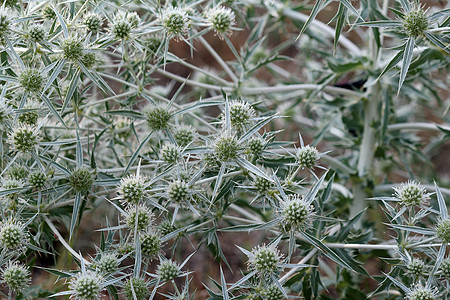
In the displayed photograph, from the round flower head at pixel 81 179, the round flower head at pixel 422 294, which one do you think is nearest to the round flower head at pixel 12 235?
the round flower head at pixel 81 179

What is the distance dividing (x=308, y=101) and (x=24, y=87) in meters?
1.12

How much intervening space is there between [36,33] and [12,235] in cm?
57

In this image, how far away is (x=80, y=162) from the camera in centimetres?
134

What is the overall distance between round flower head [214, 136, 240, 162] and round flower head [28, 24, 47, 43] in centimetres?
59

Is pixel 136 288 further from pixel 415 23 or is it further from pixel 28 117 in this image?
pixel 415 23

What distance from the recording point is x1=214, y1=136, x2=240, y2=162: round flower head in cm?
121

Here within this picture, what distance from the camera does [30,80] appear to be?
1.29 m

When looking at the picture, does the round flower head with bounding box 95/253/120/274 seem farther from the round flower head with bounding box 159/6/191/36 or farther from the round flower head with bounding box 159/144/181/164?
the round flower head with bounding box 159/6/191/36

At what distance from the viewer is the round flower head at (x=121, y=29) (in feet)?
4.33

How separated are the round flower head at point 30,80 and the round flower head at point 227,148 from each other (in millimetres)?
566

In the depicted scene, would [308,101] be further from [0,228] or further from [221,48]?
[221,48]

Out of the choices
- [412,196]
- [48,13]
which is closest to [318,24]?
[412,196]

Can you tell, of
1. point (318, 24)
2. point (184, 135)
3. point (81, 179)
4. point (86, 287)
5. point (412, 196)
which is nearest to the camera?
point (86, 287)

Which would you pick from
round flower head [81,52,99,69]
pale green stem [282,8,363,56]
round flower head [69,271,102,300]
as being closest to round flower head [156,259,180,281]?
round flower head [69,271,102,300]
